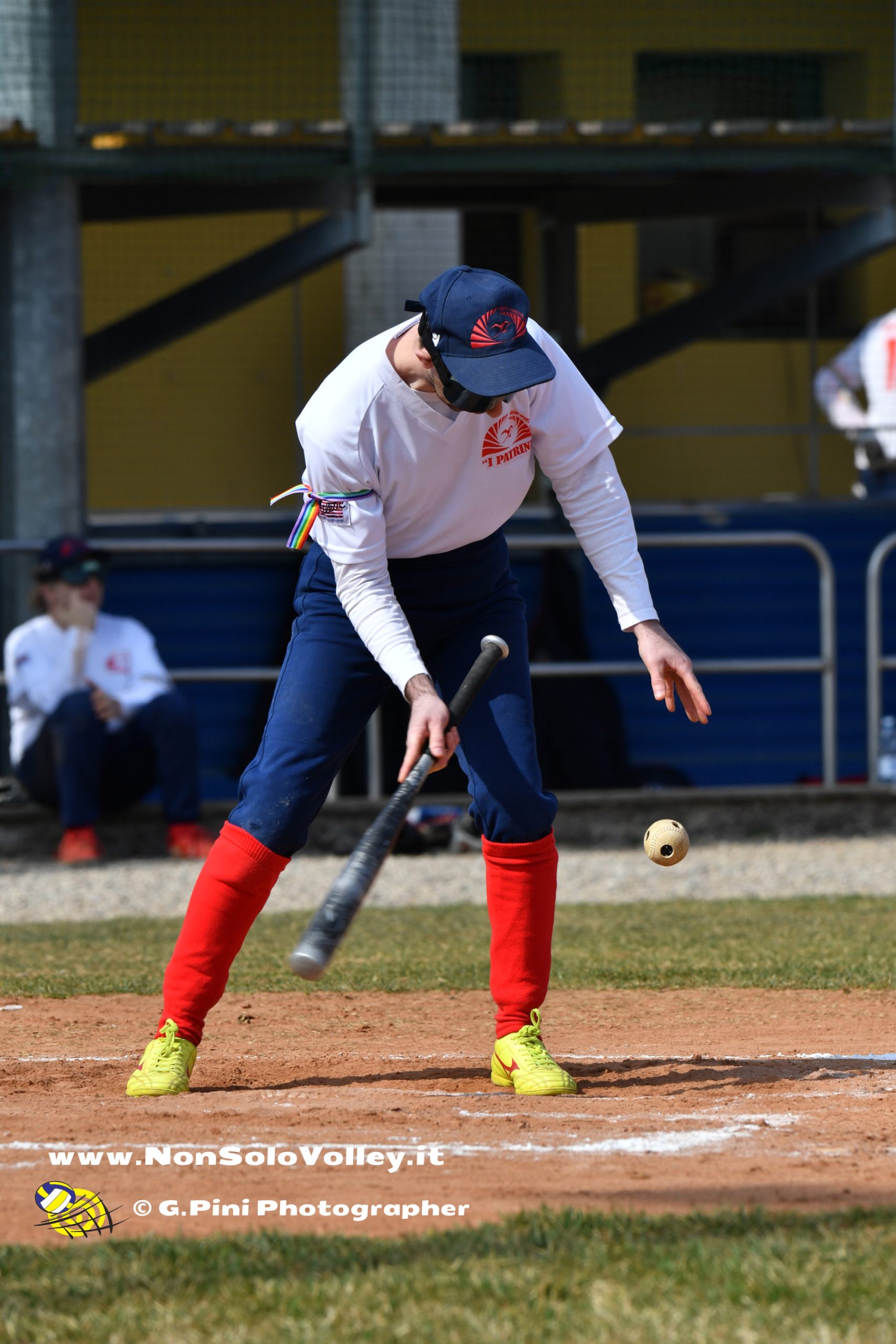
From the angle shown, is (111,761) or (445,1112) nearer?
(445,1112)

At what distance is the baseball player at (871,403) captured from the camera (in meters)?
12.1

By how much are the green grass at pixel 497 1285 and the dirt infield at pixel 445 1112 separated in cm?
14

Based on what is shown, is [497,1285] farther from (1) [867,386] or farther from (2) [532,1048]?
(1) [867,386]

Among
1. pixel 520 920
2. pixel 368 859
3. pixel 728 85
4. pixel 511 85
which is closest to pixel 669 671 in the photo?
pixel 520 920

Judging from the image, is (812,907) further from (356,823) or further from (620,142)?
(620,142)

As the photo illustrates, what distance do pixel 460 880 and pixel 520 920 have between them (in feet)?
13.9

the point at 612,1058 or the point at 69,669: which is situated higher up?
the point at 69,669

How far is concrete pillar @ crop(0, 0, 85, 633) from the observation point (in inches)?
373

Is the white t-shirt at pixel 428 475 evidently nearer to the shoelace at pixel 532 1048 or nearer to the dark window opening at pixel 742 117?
the shoelace at pixel 532 1048

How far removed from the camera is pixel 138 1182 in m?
3.36

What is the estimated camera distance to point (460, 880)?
844 centimetres

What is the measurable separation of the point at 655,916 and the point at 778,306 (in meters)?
7.28

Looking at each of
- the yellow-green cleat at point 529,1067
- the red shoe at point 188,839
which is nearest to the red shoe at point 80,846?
the red shoe at point 188,839

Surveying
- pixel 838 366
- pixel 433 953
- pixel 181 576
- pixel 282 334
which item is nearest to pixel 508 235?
pixel 282 334
